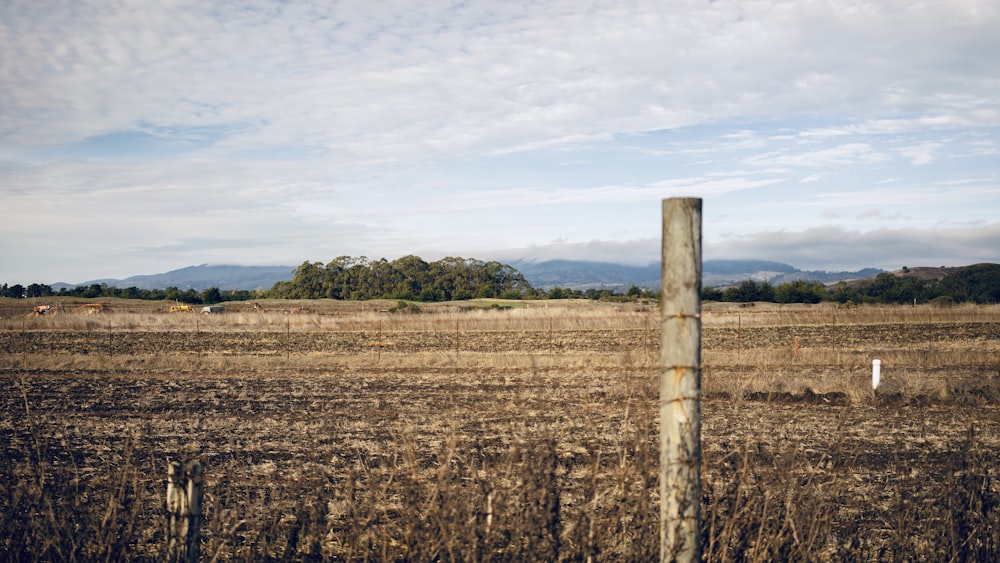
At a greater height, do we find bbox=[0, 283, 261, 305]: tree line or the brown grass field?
bbox=[0, 283, 261, 305]: tree line

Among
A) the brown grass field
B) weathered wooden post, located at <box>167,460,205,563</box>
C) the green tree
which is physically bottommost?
the brown grass field

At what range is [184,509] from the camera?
13.3ft

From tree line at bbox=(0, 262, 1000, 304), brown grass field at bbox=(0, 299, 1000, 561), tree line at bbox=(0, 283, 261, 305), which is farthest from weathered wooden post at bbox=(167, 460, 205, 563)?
tree line at bbox=(0, 283, 261, 305)

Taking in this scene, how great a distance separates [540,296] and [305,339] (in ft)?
223

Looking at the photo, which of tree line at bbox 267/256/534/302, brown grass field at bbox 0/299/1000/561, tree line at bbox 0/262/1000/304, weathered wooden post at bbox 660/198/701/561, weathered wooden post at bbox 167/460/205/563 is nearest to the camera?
weathered wooden post at bbox 660/198/701/561

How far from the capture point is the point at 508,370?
79.4 feet

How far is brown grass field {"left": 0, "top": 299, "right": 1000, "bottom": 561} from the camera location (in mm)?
4832

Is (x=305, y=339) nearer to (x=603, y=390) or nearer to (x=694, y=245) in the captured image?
(x=603, y=390)

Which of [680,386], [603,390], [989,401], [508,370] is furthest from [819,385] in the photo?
[680,386]

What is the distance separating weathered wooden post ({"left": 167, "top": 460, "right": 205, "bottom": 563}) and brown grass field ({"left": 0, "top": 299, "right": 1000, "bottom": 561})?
51 centimetres

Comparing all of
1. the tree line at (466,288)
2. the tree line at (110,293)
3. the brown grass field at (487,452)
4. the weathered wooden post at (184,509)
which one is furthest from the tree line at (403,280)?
the weathered wooden post at (184,509)

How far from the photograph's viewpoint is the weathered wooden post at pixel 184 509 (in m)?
4.01

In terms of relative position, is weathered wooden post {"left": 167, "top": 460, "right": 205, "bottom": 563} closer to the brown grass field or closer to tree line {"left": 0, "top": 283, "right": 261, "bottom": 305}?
the brown grass field

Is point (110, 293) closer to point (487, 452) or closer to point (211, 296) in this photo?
point (211, 296)
